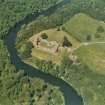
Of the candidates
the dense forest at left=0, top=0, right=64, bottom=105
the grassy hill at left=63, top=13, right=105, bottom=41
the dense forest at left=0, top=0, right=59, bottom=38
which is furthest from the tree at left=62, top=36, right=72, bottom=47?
the dense forest at left=0, top=0, right=59, bottom=38

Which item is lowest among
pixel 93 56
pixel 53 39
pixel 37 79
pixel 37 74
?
pixel 37 74

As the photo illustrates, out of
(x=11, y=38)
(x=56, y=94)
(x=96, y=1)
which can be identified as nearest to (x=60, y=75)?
(x=56, y=94)

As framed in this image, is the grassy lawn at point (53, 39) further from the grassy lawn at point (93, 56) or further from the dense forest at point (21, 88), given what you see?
the dense forest at point (21, 88)

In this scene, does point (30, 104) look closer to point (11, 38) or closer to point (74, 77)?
point (74, 77)

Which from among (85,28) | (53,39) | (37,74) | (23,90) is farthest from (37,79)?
(85,28)

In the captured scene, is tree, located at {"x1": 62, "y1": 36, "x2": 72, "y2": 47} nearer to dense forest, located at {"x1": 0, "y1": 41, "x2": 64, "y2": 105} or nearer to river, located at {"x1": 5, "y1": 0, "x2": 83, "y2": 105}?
river, located at {"x1": 5, "y1": 0, "x2": 83, "y2": 105}

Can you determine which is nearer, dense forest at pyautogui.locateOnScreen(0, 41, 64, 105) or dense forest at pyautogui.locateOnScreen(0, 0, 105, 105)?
dense forest at pyautogui.locateOnScreen(0, 41, 64, 105)

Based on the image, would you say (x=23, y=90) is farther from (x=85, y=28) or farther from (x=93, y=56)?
(x=85, y=28)

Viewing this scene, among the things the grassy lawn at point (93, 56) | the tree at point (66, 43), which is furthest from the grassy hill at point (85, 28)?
the grassy lawn at point (93, 56)
